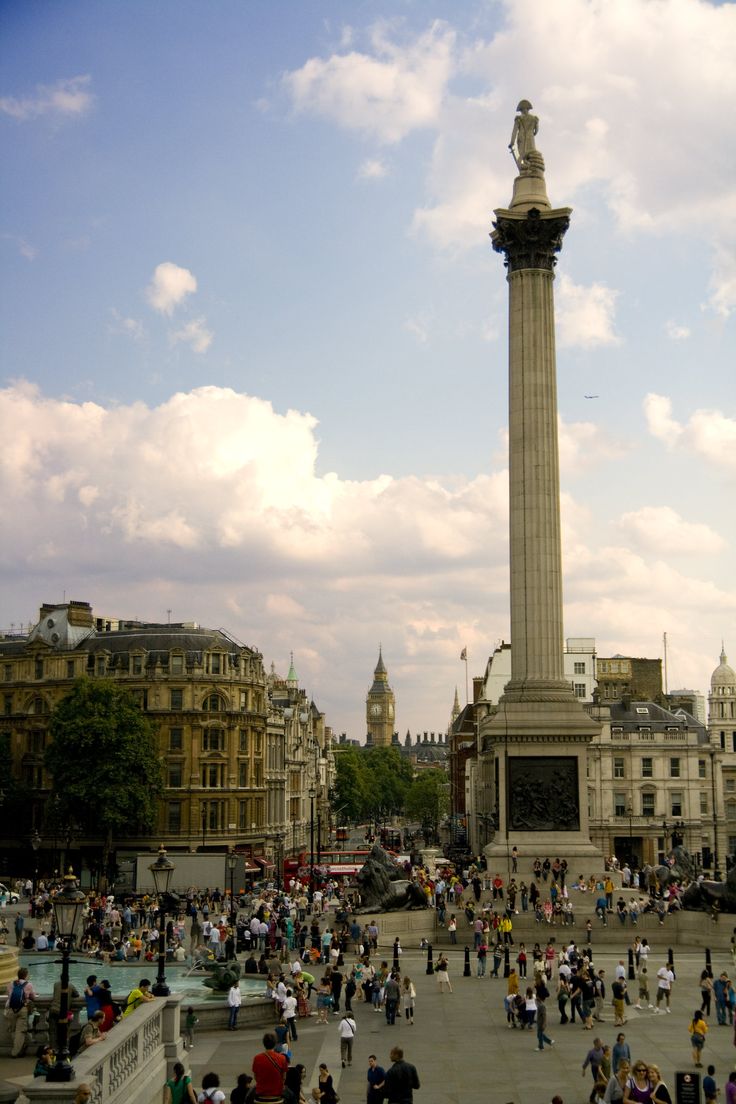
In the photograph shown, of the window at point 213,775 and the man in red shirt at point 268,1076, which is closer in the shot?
the man in red shirt at point 268,1076

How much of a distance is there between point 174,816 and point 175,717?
6.40 m

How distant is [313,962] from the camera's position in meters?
41.5

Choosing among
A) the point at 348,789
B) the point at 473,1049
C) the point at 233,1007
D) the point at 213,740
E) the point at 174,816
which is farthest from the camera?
the point at 348,789

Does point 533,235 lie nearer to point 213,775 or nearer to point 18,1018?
point 213,775

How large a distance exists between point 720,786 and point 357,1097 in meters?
72.9

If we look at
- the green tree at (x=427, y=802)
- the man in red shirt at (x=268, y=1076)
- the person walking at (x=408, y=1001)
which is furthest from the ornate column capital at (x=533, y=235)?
the green tree at (x=427, y=802)

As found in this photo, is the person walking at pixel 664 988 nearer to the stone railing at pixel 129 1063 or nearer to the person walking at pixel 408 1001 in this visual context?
the person walking at pixel 408 1001

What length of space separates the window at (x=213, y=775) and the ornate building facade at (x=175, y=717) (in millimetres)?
66

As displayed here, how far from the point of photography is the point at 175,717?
83.3 m

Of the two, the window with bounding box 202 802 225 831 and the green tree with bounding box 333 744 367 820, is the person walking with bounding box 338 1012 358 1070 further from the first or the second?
the green tree with bounding box 333 744 367 820

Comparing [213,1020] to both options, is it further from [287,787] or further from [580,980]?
[287,787]

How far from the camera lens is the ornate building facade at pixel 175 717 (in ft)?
269

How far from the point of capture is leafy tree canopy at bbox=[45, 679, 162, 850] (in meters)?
74.8

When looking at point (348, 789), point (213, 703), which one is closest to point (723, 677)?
point (213, 703)
